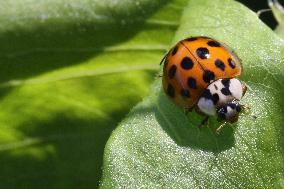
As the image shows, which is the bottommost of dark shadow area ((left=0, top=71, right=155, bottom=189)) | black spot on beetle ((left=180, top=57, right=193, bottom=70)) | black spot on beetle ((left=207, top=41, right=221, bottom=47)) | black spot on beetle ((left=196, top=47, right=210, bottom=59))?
dark shadow area ((left=0, top=71, right=155, bottom=189))

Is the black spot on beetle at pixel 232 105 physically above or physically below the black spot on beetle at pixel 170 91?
below

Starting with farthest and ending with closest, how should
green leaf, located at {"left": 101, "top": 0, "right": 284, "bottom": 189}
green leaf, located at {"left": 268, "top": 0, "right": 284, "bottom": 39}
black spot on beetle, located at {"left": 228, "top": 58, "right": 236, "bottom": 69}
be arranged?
green leaf, located at {"left": 268, "top": 0, "right": 284, "bottom": 39} < black spot on beetle, located at {"left": 228, "top": 58, "right": 236, "bottom": 69} < green leaf, located at {"left": 101, "top": 0, "right": 284, "bottom": 189}

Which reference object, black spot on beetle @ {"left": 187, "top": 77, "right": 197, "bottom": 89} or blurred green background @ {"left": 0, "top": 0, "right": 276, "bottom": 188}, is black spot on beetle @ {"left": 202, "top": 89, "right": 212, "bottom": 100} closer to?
A: black spot on beetle @ {"left": 187, "top": 77, "right": 197, "bottom": 89}

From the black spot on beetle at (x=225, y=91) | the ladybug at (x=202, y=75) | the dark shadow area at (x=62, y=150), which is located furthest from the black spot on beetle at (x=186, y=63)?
the dark shadow area at (x=62, y=150)

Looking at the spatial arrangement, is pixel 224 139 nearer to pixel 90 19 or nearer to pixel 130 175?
pixel 130 175

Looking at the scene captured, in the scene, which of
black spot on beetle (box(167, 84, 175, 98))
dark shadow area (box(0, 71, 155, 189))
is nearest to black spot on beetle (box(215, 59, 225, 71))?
black spot on beetle (box(167, 84, 175, 98))

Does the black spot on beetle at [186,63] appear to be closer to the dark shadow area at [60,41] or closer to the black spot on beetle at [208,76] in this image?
the black spot on beetle at [208,76]
